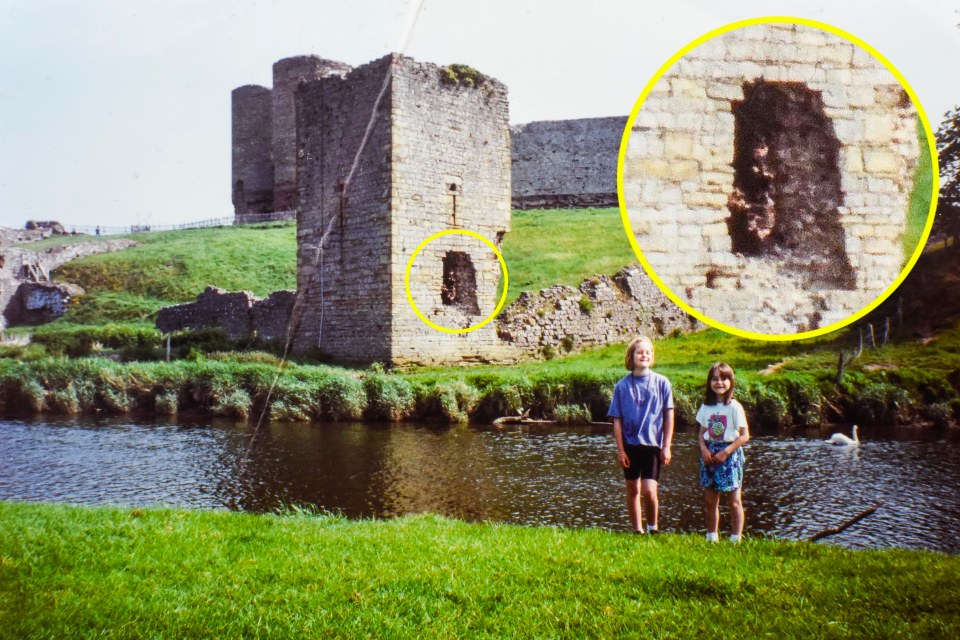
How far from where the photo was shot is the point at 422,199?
35.3 feet

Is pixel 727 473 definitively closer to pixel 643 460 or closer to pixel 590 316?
pixel 643 460

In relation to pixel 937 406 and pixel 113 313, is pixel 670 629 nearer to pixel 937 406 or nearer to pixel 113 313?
pixel 113 313

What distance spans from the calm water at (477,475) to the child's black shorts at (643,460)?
5.02ft

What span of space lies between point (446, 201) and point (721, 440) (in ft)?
26.9

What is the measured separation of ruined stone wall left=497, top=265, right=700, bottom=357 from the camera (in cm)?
1125

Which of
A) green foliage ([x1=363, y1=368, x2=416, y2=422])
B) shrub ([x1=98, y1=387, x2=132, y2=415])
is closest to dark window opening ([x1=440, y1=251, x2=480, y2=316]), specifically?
green foliage ([x1=363, y1=368, x2=416, y2=422])

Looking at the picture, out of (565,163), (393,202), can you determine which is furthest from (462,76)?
(565,163)

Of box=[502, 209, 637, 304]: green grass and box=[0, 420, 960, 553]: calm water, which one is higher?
box=[502, 209, 637, 304]: green grass

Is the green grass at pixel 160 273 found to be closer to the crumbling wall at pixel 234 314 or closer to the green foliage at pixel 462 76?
the crumbling wall at pixel 234 314

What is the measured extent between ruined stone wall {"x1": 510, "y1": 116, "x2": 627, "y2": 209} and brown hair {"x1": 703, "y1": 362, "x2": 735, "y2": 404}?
2313 cm

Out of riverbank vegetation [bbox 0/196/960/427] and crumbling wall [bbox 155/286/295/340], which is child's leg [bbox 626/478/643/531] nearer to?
riverbank vegetation [bbox 0/196/960/427]

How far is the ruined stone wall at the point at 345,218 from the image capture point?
34.6ft

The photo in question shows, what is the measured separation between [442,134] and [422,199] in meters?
0.95

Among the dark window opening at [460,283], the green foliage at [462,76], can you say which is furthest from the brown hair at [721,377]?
the green foliage at [462,76]
